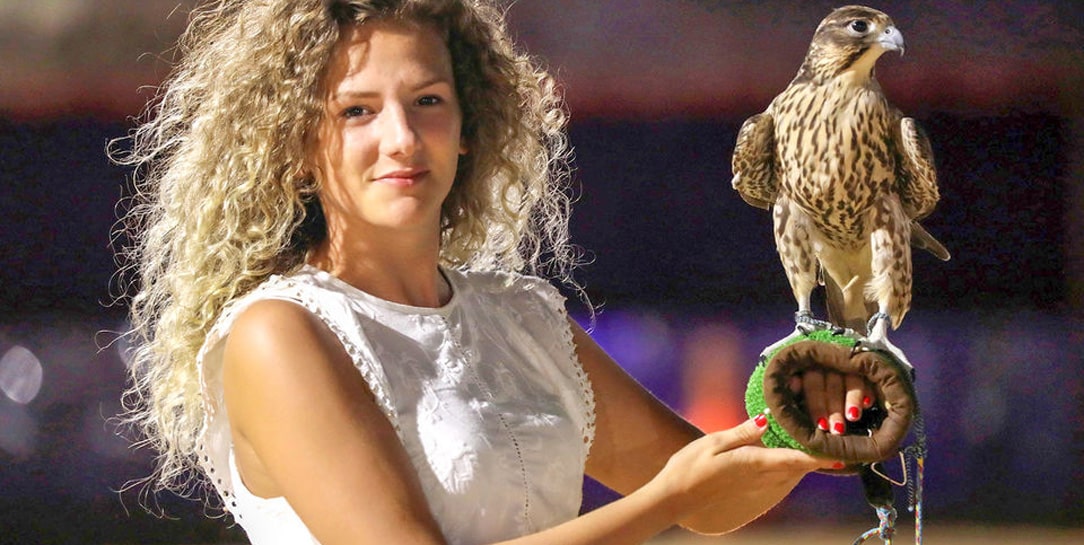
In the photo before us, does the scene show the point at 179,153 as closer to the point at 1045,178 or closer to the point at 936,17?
the point at 936,17

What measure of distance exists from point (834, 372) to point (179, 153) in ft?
2.58

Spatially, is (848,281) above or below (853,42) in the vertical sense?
below

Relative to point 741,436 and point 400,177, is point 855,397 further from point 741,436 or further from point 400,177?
point 400,177

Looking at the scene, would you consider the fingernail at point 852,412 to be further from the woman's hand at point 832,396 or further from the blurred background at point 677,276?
the blurred background at point 677,276

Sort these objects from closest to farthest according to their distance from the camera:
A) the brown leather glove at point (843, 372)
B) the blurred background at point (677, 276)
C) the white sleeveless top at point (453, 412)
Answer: the brown leather glove at point (843, 372)
the white sleeveless top at point (453, 412)
the blurred background at point (677, 276)

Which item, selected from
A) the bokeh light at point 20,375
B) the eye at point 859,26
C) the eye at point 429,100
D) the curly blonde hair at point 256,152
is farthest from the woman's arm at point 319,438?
the bokeh light at point 20,375

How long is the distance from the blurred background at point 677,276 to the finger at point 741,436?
6.98 feet

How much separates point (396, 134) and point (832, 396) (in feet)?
1.65

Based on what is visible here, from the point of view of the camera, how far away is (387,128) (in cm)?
126

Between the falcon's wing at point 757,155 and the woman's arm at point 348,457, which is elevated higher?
the falcon's wing at point 757,155

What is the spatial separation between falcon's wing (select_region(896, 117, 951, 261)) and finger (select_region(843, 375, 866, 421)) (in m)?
0.20

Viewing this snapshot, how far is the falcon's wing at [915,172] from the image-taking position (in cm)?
118

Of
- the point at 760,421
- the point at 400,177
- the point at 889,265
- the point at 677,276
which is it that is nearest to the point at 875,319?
the point at 889,265

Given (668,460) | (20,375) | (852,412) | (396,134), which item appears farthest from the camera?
(20,375)
